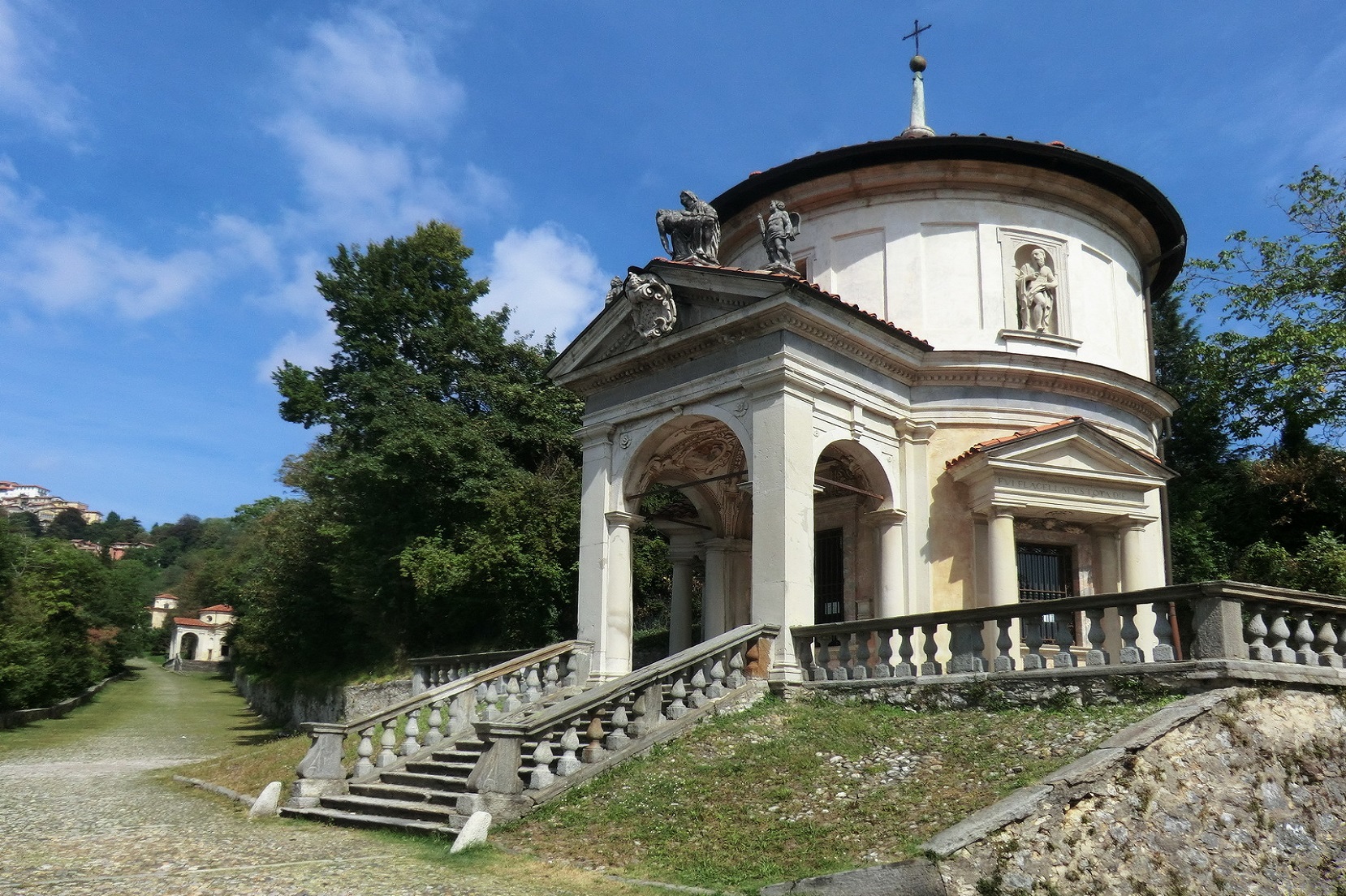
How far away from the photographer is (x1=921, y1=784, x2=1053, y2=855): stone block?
7188 mm

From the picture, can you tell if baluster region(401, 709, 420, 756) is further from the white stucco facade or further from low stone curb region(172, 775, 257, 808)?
the white stucco facade

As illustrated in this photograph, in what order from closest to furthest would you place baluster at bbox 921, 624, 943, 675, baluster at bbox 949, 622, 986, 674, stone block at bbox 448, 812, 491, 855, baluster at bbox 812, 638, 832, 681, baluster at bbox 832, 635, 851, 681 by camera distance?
stone block at bbox 448, 812, 491, 855
baluster at bbox 949, 622, 986, 674
baluster at bbox 921, 624, 943, 675
baluster at bbox 832, 635, 851, 681
baluster at bbox 812, 638, 832, 681

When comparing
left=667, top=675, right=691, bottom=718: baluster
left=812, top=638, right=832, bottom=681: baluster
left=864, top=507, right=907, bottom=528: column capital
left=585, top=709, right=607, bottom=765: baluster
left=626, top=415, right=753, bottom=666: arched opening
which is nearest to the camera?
left=585, top=709, right=607, bottom=765: baluster

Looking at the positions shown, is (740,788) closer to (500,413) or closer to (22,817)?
(22,817)

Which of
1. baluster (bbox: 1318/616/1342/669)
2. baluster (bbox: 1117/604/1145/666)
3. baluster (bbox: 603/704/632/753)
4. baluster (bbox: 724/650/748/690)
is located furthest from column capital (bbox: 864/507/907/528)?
baluster (bbox: 1318/616/1342/669)

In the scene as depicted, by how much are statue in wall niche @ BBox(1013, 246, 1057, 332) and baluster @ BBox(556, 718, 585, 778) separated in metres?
10.8

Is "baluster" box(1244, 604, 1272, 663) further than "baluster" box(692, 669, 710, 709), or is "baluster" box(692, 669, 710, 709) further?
"baluster" box(692, 669, 710, 709)

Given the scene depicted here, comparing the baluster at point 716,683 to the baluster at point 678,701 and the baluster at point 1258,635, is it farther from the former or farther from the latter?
the baluster at point 1258,635

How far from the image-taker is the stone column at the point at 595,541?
54.3 ft

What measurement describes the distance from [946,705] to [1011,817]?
14.2 feet

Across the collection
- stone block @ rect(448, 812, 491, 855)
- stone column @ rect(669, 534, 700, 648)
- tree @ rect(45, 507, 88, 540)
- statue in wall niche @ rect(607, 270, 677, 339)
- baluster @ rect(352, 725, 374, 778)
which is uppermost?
tree @ rect(45, 507, 88, 540)

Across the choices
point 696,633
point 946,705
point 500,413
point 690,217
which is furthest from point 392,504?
point 946,705

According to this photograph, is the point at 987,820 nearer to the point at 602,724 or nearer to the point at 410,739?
the point at 602,724

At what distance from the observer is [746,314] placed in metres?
14.7
